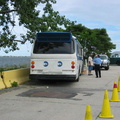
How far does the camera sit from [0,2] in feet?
49.0

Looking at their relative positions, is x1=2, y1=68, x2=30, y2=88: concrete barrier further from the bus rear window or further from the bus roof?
the bus roof

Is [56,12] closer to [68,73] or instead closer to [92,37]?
[68,73]

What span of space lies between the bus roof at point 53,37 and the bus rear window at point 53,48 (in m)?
0.16

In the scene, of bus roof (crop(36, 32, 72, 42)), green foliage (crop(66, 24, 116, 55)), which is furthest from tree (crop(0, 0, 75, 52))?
green foliage (crop(66, 24, 116, 55))

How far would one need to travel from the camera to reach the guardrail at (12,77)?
1177 cm

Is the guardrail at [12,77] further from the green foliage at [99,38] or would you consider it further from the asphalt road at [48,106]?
the green foliage at [99,38]

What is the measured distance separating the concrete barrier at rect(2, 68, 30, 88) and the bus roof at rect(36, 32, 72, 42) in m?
2.15

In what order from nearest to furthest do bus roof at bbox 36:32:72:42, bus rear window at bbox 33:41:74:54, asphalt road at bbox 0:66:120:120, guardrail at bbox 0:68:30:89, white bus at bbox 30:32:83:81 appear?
asphalt road at bbox 0:66:120:120 < guardrail at bbox 0:68:30:89 < white bus at bbox 30:32:83:81 < bus rear window at bbox 33:41:74:54 < bus roof at bbox 36:32:72:42

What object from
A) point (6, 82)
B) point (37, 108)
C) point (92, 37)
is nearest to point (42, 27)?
point (6, 82)

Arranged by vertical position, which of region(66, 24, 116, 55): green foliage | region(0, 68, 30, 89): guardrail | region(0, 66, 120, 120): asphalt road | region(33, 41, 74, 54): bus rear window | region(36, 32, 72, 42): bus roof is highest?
region(66, 24, 116, 55): green foliage

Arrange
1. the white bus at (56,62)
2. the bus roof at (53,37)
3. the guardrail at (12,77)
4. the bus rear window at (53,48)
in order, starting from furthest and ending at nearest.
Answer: the bus roof at (53,37) < the bus rear window at (53,48) < the white bus at (56,62) < the guardrail at (12,77)

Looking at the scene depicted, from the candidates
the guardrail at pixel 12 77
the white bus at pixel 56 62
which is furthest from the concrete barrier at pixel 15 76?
the white bus at pixel 56 62

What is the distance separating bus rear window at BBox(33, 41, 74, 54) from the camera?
42.7ft

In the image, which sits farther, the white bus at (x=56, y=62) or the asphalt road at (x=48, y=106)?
the white bus at (x=56, y=62)
